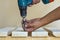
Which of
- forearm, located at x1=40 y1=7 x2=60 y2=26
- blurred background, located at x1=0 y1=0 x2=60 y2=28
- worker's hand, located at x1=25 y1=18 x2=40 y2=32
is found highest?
forearm, located at x1=40 y1=7 x2=60 y2=26

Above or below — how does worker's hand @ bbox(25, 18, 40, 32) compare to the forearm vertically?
below

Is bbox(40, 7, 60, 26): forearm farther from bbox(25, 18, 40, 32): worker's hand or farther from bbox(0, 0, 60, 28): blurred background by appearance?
bbox(0, 0, 60, 28): blurred background

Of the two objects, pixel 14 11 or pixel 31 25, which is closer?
pixel 31 25

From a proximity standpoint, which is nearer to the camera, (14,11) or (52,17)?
Answer: (52,17)

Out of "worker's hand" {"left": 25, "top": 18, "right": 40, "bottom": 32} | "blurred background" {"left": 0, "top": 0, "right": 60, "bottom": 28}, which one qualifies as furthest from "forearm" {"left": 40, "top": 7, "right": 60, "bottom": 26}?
"blurred background" {"left": 0, "top": 0, "right": 60, "bottom": 28}

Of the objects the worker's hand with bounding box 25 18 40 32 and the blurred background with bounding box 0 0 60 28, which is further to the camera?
the blurred background with bounding box 0 0 60 28

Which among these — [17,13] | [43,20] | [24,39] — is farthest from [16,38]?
Answer: [17,13]

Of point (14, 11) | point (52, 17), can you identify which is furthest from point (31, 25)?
point (14, 11)

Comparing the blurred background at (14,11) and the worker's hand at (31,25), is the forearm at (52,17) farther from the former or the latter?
the blurred background at (14,11)

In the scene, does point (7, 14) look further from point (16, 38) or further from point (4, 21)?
point (16, 38)

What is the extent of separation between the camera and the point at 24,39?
0.60 metres

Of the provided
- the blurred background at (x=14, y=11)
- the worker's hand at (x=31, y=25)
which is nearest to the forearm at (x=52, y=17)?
the worker's hand at (x=31, y=25)

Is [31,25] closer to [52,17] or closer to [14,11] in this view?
[52,17]

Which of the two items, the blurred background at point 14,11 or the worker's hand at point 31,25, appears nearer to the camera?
the worker's hand at point 31,25
